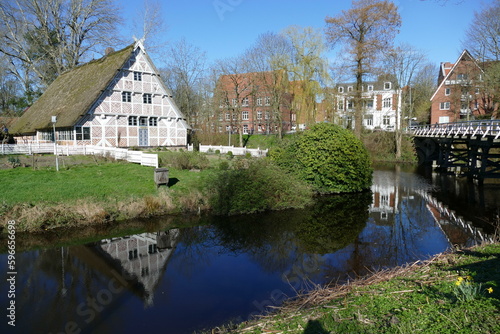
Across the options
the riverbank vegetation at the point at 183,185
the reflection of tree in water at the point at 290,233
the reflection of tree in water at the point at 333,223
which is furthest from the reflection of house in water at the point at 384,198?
the riverbank vegetation at the point at 183,185

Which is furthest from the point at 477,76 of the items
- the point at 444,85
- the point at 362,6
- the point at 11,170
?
the point at 11,170

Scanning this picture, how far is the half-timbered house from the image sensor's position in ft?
92.0

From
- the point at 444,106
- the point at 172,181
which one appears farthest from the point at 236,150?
the point at 444,106

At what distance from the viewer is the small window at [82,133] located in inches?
1099

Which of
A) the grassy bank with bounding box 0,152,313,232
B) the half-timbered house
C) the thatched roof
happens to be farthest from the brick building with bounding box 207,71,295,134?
the grassy bank with bounding box 0,152,313,232

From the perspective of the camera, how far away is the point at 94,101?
1081 inches

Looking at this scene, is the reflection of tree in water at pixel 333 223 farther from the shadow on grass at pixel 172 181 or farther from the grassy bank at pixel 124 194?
the shadow on grass at pixel 172 181

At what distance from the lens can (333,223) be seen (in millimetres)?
13867

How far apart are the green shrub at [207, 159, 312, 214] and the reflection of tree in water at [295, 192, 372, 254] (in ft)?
4.16

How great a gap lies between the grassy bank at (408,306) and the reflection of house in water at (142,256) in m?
3.60

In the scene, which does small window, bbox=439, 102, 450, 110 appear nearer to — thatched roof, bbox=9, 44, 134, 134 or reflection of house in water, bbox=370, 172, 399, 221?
reflection of house in water, bbox=370, 172, 399, 221

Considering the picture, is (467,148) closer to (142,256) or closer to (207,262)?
(207,262)

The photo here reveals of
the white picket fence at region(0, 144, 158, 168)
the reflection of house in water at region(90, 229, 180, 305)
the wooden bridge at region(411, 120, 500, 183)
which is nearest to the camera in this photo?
the reflection of house in water at region(90, 229, 180, 305)

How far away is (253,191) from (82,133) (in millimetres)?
19343
